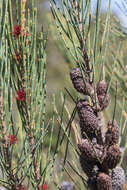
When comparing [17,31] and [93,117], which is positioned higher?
[17,31]

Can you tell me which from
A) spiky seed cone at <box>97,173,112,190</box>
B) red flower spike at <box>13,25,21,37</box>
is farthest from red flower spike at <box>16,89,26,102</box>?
spiky seed cone at <box>97,173,112,190</box>

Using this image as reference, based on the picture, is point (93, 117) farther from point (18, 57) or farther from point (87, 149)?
A: point (18, 57)

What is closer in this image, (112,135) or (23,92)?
(112,135)

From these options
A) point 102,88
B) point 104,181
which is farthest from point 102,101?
point 104,181

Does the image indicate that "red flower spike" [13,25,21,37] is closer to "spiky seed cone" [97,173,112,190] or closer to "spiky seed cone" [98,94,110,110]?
"spiky seed cone" [98,94,110,110]

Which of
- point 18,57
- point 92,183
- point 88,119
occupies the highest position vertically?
point 18,57

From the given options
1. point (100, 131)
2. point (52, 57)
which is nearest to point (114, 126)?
point (100, 131)

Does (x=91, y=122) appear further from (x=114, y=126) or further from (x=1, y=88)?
(x=1, y=88)

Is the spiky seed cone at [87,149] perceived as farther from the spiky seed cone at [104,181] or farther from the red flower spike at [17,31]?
the red flower spike at [17,31]
